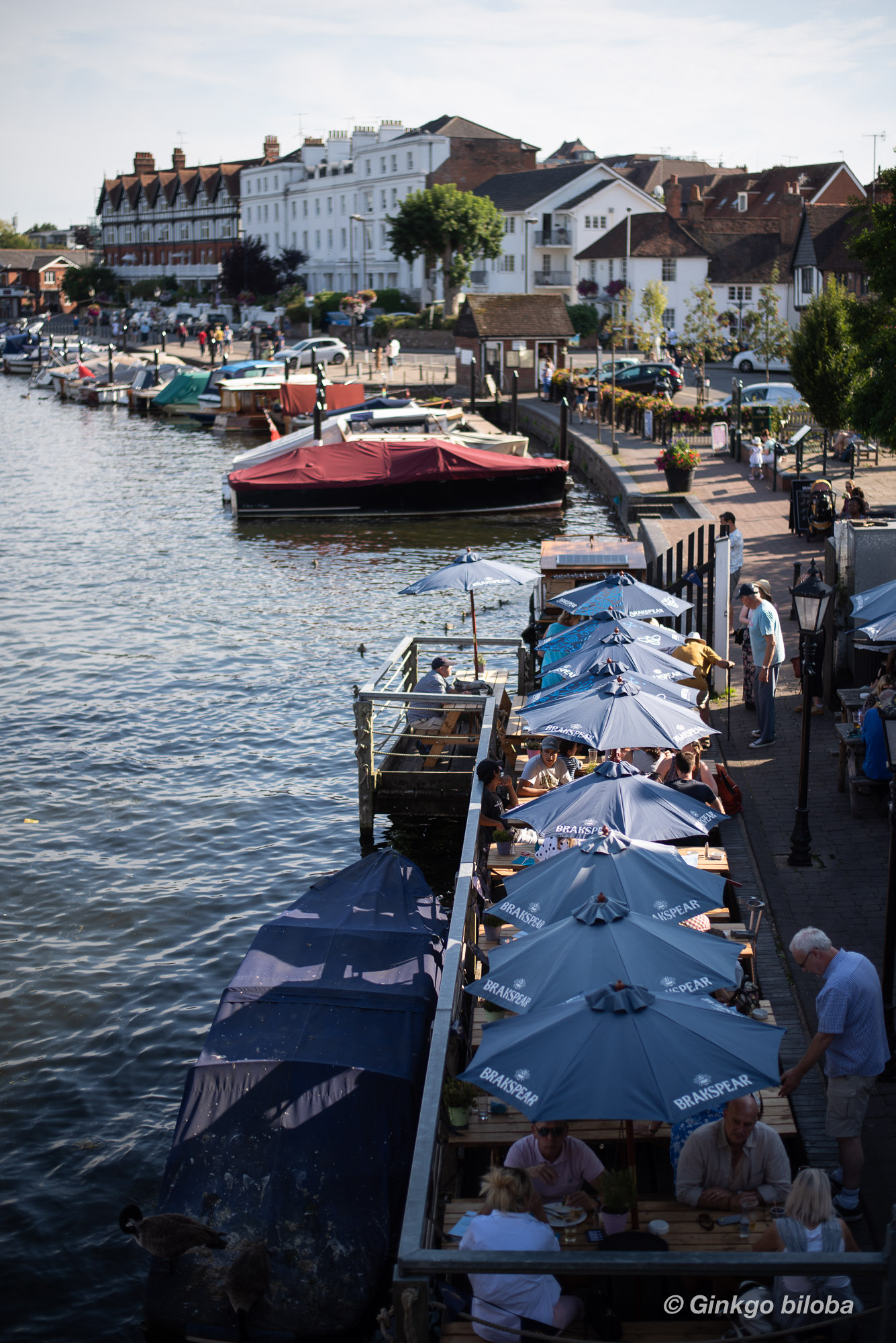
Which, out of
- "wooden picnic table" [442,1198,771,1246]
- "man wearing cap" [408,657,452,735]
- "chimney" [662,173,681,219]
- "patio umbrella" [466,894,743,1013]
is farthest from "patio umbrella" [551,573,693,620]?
"chimney" [662,173,681,219]

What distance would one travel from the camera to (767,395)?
137ft

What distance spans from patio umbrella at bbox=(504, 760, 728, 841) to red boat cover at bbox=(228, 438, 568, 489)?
1141 inches

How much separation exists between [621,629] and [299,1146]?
7.07m

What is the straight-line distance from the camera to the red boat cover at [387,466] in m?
38.2

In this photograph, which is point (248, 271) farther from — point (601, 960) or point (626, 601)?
point (601, 960)

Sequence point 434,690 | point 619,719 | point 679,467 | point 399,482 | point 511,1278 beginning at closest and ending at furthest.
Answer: point 511,1278 < point 619,719 < point 434,690 < point 679,467 < point 399,482

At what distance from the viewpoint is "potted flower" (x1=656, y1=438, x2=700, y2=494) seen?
29.7 metres

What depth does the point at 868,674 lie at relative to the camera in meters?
15.4

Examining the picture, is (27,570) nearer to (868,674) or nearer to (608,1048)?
(868,674)

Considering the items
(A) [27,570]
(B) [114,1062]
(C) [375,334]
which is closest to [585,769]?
(B) [114,1062]

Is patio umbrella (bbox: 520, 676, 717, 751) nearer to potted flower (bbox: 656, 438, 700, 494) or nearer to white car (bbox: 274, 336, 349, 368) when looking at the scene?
potted flower (bbox: 656, 438, 700, 494)

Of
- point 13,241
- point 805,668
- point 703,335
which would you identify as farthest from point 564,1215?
point 13,241

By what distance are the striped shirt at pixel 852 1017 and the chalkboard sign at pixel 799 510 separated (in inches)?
731

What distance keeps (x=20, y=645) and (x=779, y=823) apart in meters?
17.1
